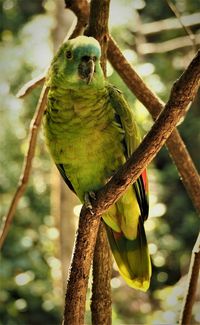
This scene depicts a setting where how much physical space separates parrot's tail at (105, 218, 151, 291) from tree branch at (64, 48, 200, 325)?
361mm

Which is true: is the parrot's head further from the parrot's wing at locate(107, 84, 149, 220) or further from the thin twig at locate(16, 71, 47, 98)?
the thin twig at locate(16, 71, 47, 98)

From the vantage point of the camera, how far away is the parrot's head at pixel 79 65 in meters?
1.17

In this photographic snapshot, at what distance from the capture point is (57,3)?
276 cm

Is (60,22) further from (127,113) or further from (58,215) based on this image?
(127,113)

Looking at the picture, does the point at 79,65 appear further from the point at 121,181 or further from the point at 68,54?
the point at 121,181

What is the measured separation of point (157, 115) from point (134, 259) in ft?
1.32

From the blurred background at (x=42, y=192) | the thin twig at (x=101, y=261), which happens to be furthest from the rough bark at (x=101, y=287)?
A: the blurred background at (x=42, y=192)

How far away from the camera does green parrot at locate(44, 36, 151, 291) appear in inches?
47.9

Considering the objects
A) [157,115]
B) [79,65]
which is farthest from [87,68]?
[157,115]

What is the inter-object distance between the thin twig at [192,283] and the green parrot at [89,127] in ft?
0.81

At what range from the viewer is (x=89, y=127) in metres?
1.25

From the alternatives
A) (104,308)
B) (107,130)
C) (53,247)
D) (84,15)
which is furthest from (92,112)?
(53,247)

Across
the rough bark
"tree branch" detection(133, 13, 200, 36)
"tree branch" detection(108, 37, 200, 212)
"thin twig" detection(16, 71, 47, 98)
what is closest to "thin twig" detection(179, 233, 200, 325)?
the rough bark

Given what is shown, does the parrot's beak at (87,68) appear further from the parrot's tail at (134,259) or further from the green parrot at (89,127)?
the parrot's tail at (134,259)
